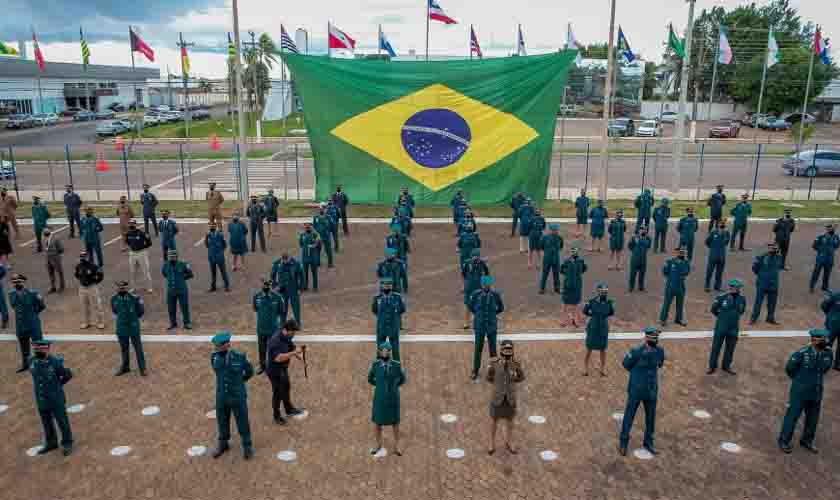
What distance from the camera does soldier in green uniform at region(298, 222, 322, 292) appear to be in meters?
15.2

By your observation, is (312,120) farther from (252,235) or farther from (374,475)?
(374,475)

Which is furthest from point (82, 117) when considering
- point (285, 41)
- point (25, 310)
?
point (25, 310)

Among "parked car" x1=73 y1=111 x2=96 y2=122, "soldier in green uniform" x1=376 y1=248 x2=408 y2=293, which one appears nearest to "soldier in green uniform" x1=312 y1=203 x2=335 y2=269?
"soldier in green uniform" x1=376 y1=248 x2=408 y2=293

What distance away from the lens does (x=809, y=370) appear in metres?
8.55

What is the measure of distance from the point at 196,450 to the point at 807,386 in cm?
825

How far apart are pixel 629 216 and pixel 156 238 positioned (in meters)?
16.5

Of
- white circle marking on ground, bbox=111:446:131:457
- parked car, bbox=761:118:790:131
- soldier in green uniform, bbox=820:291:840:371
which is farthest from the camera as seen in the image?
parked car, bbox=761:118:790:131

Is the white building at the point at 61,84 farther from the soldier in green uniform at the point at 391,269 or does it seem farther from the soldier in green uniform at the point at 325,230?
the soldier in green uniform at the point at 391,269

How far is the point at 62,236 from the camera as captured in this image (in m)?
21.0

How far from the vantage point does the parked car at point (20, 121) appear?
2280 inches

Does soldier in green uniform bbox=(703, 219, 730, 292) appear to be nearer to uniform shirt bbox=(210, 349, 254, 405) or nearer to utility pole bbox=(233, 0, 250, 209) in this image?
uniform shirt bbox=(210, 349, 254, 405)

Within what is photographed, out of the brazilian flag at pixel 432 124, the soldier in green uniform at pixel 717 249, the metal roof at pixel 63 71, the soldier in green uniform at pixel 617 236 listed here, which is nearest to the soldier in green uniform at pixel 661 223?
the soldier in green uniform at pixel 617 236

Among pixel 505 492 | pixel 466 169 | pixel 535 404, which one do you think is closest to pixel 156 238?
pixel 466 169

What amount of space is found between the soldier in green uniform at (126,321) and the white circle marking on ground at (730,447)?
9.22 meters
